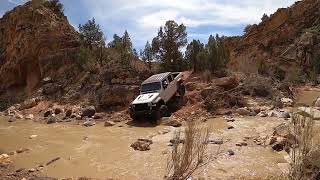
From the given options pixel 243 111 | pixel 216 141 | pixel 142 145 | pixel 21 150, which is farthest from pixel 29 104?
pixel 216 141

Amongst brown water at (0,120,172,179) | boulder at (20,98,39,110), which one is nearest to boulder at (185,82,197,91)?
brown water at (0,120,172,179)

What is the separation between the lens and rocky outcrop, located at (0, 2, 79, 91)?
36094 millimetres

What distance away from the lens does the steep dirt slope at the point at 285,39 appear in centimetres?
4400

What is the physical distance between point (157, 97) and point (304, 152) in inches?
507


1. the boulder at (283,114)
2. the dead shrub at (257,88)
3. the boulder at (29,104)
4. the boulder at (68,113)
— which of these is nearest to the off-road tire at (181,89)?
the dead shrub at (257,88)

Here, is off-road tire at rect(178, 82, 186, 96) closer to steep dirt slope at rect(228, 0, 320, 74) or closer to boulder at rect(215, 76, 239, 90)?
boulder at rect(215, 76, 239, 90)

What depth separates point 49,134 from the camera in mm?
18031

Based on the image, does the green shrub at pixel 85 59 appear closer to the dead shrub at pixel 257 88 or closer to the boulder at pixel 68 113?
the boulder at pixel 68 113

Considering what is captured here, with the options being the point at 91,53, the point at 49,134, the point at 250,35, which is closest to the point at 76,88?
the point at 91,53

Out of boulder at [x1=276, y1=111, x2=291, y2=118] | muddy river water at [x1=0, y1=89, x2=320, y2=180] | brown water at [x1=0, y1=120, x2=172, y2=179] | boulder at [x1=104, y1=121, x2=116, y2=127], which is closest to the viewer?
muddy river water at [x1=0, y1=89, x2=320, y2=180]

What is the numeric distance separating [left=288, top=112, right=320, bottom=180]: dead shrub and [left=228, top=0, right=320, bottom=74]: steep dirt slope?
122 ft

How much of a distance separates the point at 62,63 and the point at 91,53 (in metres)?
3.91

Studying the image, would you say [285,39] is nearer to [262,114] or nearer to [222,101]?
[222,101]

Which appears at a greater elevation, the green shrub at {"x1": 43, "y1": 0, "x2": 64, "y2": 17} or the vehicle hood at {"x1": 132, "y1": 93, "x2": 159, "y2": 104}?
the green shrub at {"x1": 43, "y1": 0, "x2": 64, "y2": 17}
